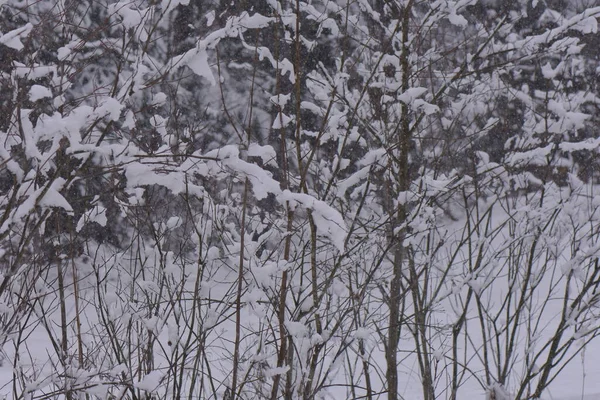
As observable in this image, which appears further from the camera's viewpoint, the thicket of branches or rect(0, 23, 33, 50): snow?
the thicket of branches

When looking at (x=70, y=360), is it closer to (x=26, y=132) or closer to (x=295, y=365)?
(x=295, y=365)

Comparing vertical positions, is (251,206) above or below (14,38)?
above

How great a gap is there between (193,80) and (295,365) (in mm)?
10639

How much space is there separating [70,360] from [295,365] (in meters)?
1.16

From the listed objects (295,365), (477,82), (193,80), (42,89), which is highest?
(193,80)

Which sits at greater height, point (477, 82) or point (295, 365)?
point (477, 82)

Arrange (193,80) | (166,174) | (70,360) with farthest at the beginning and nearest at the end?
(193,80) < (70,360) < (166,174)

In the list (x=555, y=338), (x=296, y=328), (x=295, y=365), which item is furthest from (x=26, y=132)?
(x=555, y=338)

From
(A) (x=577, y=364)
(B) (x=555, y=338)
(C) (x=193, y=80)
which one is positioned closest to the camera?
(B) (x=555, y=338)

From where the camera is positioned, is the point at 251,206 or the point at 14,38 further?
the point at 251,206

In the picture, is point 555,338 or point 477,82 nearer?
point 555,338

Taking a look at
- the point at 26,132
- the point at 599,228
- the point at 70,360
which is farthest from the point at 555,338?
the point at 26,132

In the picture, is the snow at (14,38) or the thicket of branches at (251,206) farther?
the thicket of branches at (251,206)

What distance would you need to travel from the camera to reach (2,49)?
3691 mm
